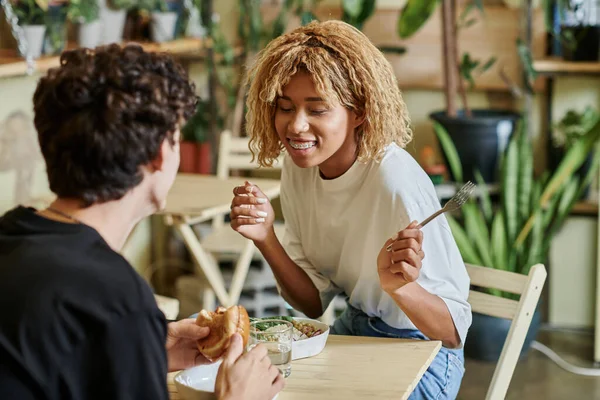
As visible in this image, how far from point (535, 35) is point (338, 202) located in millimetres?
2601

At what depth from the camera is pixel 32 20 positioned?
362 cm

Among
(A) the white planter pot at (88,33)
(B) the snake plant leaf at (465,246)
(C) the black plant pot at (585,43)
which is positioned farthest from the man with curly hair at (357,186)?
(C) the black plant pot at (585,43)

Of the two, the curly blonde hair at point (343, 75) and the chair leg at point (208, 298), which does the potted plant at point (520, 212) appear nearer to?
the chair leg at point (208, 298)

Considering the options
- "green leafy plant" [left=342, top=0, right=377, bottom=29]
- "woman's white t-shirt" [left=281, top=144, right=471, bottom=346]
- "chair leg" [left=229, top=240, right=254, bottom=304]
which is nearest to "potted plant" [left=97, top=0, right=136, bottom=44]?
"green leafy plant" [left=342, top=0, right=377, bottom=29]

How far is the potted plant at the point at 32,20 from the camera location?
→ 3.57 meters

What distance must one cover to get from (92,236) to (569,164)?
3.02 meters

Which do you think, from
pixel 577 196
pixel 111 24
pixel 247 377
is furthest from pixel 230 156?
pixel 247 377

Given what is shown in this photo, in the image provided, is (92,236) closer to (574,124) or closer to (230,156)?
(230,156)

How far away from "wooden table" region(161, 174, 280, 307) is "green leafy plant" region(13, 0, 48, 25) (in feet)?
2.79

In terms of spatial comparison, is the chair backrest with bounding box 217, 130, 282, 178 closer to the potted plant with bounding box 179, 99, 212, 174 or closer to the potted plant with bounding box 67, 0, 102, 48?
the potted plant with bounding box 179, 99, 212, 174

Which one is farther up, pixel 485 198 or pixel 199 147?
pixel 199 147

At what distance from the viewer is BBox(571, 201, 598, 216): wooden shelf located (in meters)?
4.25

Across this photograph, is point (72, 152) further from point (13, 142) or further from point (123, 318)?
point (13, 142)

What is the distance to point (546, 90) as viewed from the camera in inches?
177
